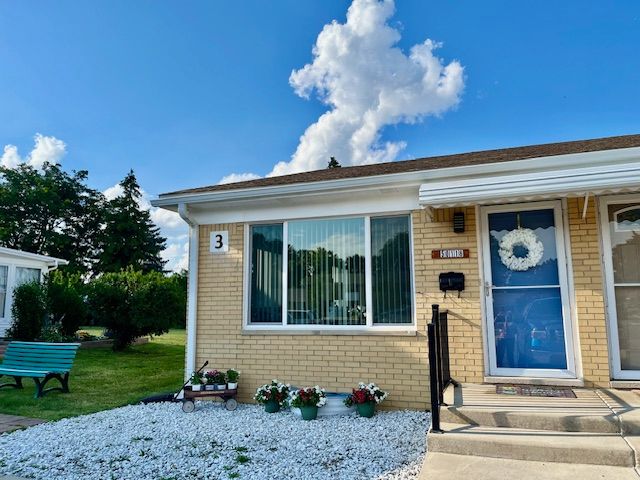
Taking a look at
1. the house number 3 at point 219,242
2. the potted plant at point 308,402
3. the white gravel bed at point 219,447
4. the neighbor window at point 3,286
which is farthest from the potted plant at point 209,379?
the neighbor window at point 3,286

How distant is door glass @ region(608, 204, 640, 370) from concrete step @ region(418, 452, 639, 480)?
7.24ft

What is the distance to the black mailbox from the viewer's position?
555 centimetres

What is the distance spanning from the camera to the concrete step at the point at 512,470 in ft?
10.6

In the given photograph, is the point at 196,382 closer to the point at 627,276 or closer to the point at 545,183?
the point at 545,183

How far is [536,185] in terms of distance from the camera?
15.4 ft

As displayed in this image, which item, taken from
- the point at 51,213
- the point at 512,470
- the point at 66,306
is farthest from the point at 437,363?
the point at 51,213

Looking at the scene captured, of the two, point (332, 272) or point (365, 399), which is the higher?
point (332, 272)

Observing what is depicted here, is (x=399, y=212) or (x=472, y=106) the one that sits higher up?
(x=472, y=106)

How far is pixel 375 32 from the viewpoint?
10312mm

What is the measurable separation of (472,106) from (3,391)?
492 inches

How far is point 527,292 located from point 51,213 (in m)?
39.5

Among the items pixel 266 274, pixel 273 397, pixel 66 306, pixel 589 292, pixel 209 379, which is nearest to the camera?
pixel 589 292

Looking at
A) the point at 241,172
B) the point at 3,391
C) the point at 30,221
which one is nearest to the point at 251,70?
the point at 241,172

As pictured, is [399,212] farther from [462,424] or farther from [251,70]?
[251,70]
